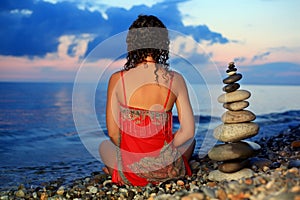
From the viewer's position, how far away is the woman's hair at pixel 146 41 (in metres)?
4.85

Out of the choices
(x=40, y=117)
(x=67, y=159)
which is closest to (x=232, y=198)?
(x=67, y=159)

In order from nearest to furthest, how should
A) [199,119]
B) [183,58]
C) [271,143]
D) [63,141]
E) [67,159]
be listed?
[183,58]
[67,159]
[271,143]
[63,141]
[199,119]

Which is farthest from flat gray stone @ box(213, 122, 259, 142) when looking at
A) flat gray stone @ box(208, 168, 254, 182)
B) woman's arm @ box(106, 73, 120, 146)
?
woman's arm @ box(106, 73, 120, 146)

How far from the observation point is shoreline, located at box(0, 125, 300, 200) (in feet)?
9.47

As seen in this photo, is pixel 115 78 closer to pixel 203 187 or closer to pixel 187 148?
pixel 187 148

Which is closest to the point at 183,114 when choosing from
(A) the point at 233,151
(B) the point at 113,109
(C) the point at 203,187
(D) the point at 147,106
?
(D) the point at 147,106

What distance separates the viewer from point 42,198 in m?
5.02

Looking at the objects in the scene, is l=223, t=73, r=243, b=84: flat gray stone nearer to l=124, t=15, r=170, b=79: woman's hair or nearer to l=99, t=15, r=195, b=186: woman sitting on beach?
l=99, t=15, r=195, b=186: woman sitting on beach

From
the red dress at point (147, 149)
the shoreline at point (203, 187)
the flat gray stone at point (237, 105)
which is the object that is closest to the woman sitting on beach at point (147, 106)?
the red dress at point (147, 149)

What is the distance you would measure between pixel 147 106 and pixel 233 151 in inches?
49.3

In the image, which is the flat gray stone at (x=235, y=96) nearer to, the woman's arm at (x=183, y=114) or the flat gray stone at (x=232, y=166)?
the woman's arm at (x=183, y=114)

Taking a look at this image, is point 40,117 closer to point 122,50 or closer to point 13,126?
point 13,126

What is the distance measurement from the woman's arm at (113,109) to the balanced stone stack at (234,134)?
4.33 feet

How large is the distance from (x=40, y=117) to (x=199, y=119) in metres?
6.43
